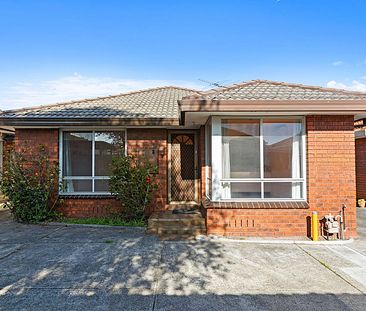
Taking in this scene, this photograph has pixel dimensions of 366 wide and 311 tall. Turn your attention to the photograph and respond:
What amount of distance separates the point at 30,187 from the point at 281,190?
283 inches

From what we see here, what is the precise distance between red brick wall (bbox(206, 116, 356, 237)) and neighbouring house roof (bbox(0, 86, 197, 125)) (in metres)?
3.47

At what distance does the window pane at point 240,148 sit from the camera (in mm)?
6566

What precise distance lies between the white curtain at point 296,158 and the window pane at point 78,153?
621cm

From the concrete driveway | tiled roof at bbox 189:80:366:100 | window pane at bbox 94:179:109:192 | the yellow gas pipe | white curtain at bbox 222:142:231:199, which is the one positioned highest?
tiled roof at bbox 189:80:366:100

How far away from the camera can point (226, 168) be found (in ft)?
21.7

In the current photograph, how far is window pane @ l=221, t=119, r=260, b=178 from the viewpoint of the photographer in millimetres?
6566

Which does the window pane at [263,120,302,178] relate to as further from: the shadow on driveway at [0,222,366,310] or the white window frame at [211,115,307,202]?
the shadow on driveway at [0,222,366,310]

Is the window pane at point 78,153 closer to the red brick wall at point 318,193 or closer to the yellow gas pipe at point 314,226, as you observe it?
Answer: the red brick wall at point 318,193

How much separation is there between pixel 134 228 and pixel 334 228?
5041 millimetres

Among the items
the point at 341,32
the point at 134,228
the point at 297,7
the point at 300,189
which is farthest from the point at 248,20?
the point at 134,228

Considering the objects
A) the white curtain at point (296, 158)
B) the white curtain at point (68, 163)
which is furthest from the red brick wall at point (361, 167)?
the white curtain at point (68, 163)

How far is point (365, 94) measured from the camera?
20.1 feet

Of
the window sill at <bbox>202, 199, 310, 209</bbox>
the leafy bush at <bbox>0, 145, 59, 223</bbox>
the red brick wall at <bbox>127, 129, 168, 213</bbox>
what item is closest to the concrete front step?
the window sill at <bbox>202, 199, 310, 209</bbox>

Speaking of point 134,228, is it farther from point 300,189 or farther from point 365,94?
point 365,94
